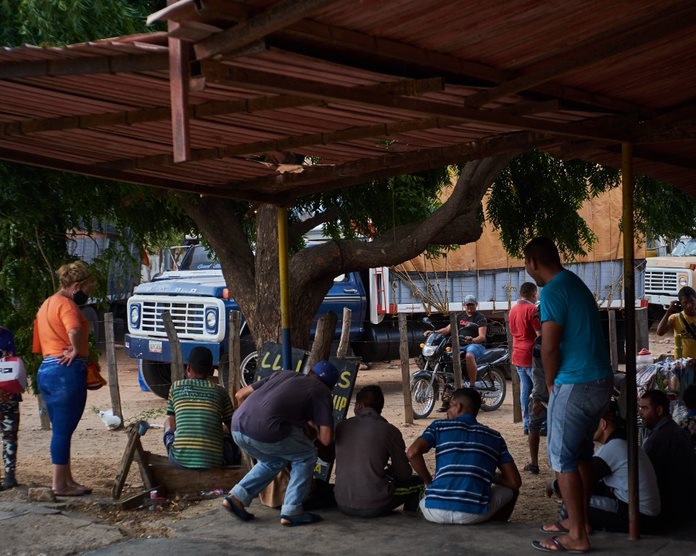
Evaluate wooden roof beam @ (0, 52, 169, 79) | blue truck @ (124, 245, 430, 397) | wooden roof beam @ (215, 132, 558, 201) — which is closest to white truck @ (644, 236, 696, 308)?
blue truck @ (124, 245, 430, 397)

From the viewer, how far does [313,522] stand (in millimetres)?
6621

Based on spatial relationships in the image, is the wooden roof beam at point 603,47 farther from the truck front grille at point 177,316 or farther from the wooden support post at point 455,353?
the truck front grille at point 177,316

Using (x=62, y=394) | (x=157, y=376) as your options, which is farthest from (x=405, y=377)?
(x=62, y=394)

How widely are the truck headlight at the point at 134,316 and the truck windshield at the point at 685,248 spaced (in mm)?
14033

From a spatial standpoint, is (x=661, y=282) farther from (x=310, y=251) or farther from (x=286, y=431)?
(x=286, y=431)

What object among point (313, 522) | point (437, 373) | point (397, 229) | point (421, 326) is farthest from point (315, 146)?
point (421, 326)

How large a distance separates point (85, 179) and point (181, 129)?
19.0 feet

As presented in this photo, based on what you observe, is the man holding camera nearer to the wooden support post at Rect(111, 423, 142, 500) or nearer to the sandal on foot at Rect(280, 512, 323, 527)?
the sandal on foot at Rect(280, 512, 323, 527)

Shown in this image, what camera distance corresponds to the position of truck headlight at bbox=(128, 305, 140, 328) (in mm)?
16203

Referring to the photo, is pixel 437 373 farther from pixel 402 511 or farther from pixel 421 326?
pixel 402 511

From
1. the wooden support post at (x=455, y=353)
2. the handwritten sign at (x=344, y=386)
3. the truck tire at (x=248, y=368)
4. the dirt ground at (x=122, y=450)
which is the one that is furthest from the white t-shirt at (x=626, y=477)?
the truck tire at (x=248, y=368)

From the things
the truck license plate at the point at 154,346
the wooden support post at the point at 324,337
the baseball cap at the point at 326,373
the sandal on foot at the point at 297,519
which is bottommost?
the sandal on foot at the point at 297,519

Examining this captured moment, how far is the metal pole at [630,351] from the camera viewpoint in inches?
227

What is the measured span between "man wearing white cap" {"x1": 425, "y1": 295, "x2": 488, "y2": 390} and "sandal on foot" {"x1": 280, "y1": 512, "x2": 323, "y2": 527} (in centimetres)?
803
